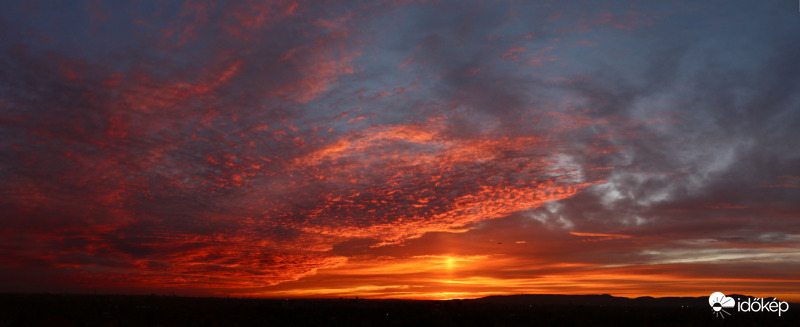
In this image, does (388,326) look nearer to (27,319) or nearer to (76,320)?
(76,320)

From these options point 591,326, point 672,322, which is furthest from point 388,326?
point 672,322

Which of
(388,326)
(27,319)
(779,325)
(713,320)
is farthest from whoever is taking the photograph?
(713,320)

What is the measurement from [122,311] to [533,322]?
47.0 meters

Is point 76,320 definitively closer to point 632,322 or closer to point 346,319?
point 346,319

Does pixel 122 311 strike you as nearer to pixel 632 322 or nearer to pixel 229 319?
pixel 229 319

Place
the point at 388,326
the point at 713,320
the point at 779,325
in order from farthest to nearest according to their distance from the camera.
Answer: the point at 713,320
the point at 779,325
the point at 388,326

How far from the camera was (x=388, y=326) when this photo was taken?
49656 mm

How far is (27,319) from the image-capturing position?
1748 inches

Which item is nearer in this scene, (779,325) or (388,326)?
(388,326)

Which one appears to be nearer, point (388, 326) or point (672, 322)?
point (388, 326)

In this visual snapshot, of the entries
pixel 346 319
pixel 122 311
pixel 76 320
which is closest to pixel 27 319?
pixel 76 320

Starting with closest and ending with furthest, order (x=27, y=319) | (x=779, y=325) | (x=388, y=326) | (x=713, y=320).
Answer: (x=27, y=319)
(x=388, y=326)
(x=779, y=325)
(x=713, y=320)

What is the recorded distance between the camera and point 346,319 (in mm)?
53812

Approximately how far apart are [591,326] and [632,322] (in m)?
8.32
